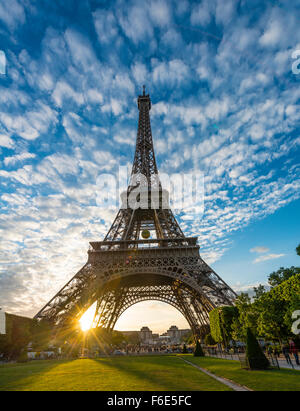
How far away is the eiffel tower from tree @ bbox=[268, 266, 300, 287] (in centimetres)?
1695

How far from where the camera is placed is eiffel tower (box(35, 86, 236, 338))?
3148 cm

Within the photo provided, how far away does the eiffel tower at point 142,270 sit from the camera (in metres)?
31.5

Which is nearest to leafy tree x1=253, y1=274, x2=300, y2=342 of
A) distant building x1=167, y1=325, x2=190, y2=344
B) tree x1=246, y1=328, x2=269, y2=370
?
tree x1=246, y1=328, x2=269, y2=370

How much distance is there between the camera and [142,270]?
34594mm

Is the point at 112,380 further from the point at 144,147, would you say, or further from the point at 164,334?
the point at 164,334

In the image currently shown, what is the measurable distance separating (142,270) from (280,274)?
3140 cm

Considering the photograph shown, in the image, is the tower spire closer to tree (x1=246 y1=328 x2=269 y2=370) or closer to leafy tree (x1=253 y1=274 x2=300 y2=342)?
leafy tree (x1=253 y1=274 x2=300 y2=342)

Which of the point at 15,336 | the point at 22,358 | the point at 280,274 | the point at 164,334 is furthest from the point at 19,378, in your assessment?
the point at 164,334

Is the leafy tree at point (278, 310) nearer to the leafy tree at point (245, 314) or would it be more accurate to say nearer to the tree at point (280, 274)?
the leafy tree at point (245, 314)

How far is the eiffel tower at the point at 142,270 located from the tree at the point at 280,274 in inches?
A: 667
